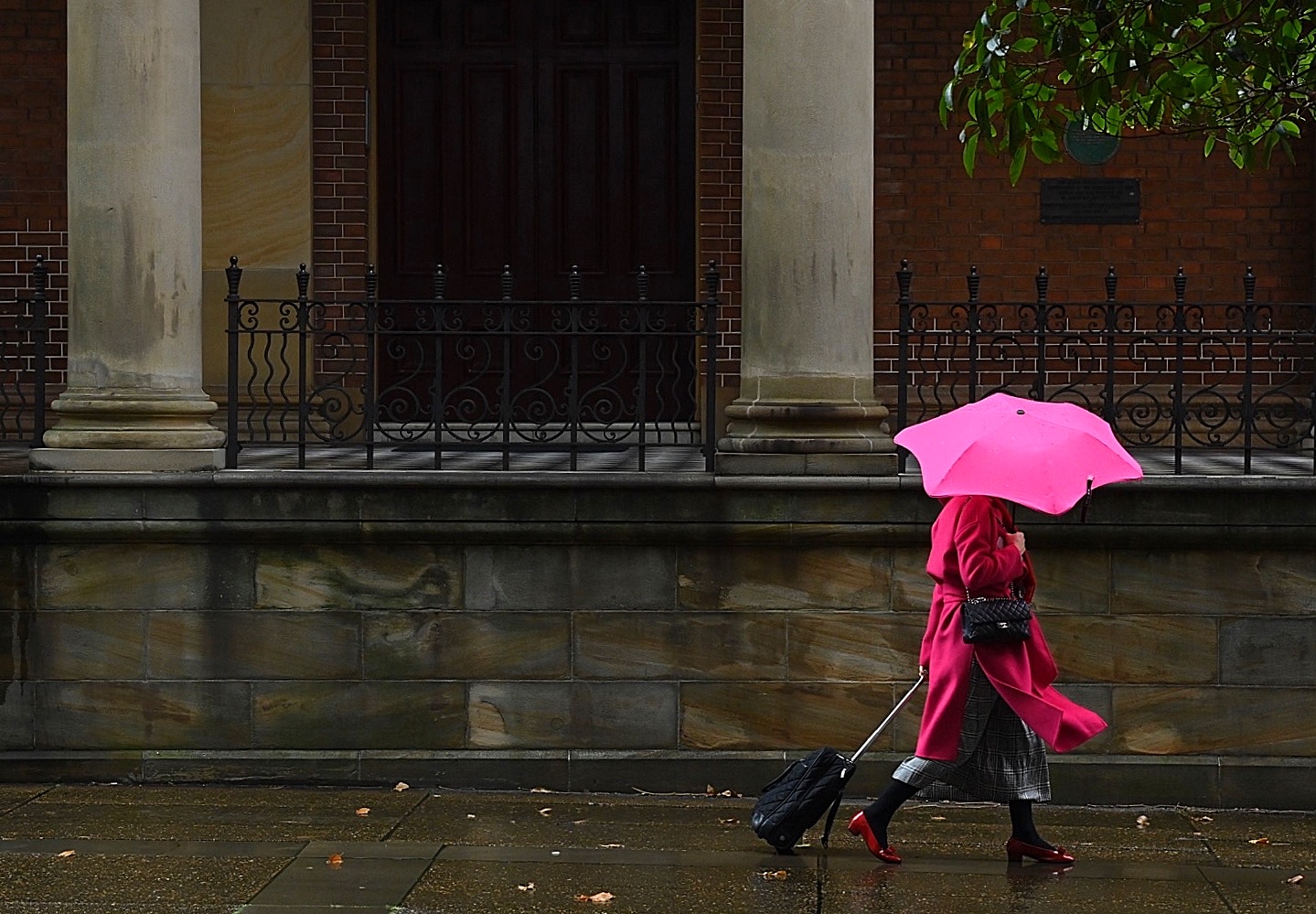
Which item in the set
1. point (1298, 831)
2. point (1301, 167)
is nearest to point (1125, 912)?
point (1298, 831)

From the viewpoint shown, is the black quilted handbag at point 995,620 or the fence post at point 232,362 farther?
the fence post at point 232,362

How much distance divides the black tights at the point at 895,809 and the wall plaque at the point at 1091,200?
6.46m

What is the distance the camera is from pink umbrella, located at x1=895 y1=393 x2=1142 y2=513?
6473 millimetres

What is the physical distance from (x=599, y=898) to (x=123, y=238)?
170 inches

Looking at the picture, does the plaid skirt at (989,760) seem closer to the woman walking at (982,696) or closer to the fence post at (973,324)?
the woman walking at (982,696)

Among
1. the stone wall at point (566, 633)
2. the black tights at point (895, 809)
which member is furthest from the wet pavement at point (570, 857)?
the stone wall at point (566, 633)

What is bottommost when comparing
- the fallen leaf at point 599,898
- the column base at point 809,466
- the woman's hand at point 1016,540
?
the fallen leaf at point 599,898

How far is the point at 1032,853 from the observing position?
23.4ft

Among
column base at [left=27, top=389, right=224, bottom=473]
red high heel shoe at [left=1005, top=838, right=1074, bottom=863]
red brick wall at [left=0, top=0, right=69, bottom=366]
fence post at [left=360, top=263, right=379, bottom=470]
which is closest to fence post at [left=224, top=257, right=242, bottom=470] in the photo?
column base at [left=27, top=389, right=224, bottom=473]

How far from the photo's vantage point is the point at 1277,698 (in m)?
8.70

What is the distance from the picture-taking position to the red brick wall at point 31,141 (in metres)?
12.6

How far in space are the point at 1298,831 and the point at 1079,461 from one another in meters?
2.64

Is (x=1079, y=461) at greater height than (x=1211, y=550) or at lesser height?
greater

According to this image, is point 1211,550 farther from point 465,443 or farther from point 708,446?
point 465,443
